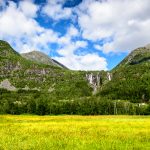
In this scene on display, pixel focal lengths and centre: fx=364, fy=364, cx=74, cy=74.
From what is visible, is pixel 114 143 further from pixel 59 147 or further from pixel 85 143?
pixel 59 147

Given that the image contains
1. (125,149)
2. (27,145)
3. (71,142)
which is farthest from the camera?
(71,142)

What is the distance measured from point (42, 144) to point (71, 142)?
2698 mm

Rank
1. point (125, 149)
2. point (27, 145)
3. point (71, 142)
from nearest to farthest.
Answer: point (125, 149)
point (27, 145)
point (71, 142)

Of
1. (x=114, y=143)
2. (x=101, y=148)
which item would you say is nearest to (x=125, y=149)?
(x=101, y=148)

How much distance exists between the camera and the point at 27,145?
2991 cm

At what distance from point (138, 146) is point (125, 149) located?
6.63 ft

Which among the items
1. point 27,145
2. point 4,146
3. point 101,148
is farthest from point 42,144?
point 101,148

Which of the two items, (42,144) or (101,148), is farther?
(42,144)

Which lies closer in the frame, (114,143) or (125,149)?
(125,149)

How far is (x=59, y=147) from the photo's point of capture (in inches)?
1134

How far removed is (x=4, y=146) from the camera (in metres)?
28.7

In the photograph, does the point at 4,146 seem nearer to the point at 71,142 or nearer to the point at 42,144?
the point at 42,144

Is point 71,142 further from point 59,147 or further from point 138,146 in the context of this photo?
point 138,146

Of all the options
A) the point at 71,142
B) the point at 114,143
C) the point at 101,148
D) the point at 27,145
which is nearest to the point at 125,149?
the point at 101,148
